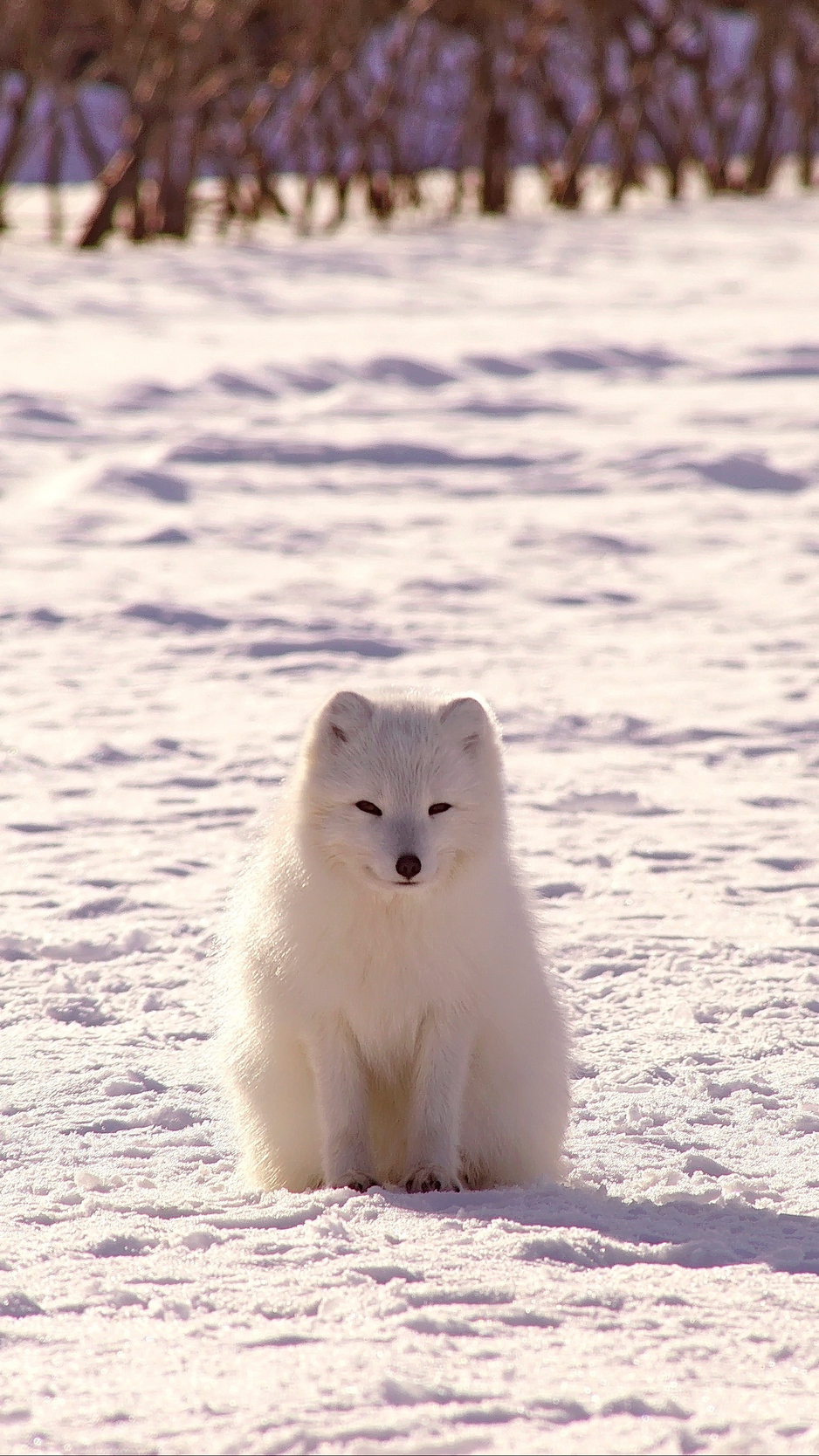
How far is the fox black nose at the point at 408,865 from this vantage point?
9.96 feet

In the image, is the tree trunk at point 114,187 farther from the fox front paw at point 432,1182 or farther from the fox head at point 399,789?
the fox front paw at point 432,1182

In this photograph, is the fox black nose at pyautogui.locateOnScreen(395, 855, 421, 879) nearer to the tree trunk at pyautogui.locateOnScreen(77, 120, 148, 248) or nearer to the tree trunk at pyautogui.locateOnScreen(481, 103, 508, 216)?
the tree trunk at pyautogui.locateOnScreen(77, 120, 148, 248)

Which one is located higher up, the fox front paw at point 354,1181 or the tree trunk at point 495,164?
the tree trunk at point 495,164

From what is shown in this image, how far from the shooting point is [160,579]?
24.7 ft

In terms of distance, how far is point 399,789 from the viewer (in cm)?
318

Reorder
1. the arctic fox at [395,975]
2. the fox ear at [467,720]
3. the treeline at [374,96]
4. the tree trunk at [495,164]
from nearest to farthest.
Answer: the arctic fox at [395,975], the fox ear at [467,720], the treeline at [374,96], the tree trunk at [495,164]

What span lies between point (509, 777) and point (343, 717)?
2.34m

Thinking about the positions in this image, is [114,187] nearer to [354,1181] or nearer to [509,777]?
[509,777]

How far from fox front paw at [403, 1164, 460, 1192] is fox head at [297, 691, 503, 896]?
47 centimetres

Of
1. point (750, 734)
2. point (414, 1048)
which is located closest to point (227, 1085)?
point (414, 1048)

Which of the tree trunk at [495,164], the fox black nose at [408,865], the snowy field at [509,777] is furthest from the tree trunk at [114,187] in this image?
the fox black nose at [408,865]

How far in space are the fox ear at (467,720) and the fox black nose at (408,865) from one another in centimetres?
31

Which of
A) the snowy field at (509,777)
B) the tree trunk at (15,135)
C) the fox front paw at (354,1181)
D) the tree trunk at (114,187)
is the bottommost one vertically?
the fox front paw at (354,1181)

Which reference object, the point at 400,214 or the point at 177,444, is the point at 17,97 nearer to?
the point at 400,214
